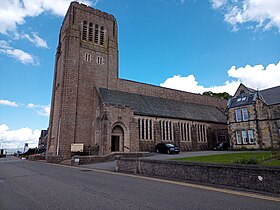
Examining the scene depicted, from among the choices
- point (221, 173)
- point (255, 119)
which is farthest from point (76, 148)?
point (255, 119)

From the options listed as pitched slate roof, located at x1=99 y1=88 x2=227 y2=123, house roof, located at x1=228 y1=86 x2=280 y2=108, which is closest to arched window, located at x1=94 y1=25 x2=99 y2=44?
pitched slate roof, located at x1=99 y1=88 x2=227 y2=123

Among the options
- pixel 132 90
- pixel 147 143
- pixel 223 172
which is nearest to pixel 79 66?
pixel 132 90

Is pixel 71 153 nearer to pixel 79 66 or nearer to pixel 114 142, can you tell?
pixel 114 142

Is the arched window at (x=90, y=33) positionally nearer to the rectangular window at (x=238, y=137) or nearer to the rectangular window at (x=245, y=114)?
the rectangular window at (x=245, y=114)

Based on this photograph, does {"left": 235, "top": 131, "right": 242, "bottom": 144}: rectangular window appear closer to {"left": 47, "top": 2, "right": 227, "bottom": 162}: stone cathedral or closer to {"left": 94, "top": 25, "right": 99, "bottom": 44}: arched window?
{"left": 47, "top": 2, "right": 227, "bottom": 162}: stone cathedral

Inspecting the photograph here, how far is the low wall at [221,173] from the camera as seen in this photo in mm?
8048

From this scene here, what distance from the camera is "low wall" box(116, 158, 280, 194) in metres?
8.05

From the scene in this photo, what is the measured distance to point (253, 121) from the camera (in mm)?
30469

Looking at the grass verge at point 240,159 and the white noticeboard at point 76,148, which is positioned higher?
the white noticeboard at point 76,148

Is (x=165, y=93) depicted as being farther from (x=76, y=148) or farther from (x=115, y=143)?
(x=76, y=148)

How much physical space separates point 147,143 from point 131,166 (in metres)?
17.9

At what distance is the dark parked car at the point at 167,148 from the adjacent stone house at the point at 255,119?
33.1 ft

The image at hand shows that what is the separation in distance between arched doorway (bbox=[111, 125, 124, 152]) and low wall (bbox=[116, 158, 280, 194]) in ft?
54.4

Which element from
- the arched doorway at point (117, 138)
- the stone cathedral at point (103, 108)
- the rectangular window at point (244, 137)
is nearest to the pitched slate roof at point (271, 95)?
the rectangular window at point (244, 137)
